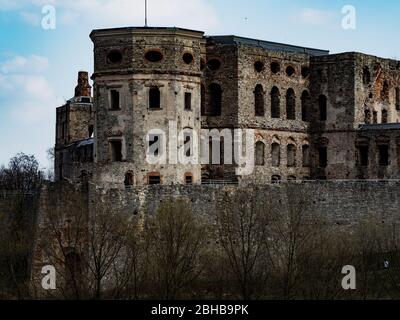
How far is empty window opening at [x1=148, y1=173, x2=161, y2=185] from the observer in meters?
60.4

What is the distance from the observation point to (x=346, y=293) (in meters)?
48.3

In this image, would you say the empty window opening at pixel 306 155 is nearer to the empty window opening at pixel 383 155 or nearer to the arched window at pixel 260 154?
the arched window at pixel 260 154

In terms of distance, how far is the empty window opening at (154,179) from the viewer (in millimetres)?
60438

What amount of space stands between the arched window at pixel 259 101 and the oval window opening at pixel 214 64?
9.70 ft

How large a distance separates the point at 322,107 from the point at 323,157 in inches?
127

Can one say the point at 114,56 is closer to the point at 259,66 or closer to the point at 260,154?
the point at 259,66

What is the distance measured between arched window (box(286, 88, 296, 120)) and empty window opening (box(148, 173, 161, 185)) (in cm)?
1247

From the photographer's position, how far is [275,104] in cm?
6862

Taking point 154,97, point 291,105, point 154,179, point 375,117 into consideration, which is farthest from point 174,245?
point 375,117

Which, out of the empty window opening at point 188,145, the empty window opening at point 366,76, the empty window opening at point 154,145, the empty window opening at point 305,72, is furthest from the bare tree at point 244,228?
the empty window opening at point 366,76

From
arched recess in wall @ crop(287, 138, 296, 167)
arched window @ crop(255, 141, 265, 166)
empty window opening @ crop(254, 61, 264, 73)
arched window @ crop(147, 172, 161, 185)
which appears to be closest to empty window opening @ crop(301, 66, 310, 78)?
empty window opening @ crop(254, 61, 264, 73)

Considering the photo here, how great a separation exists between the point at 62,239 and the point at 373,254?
15.3 m

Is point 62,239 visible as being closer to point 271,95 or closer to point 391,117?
point 271,95
